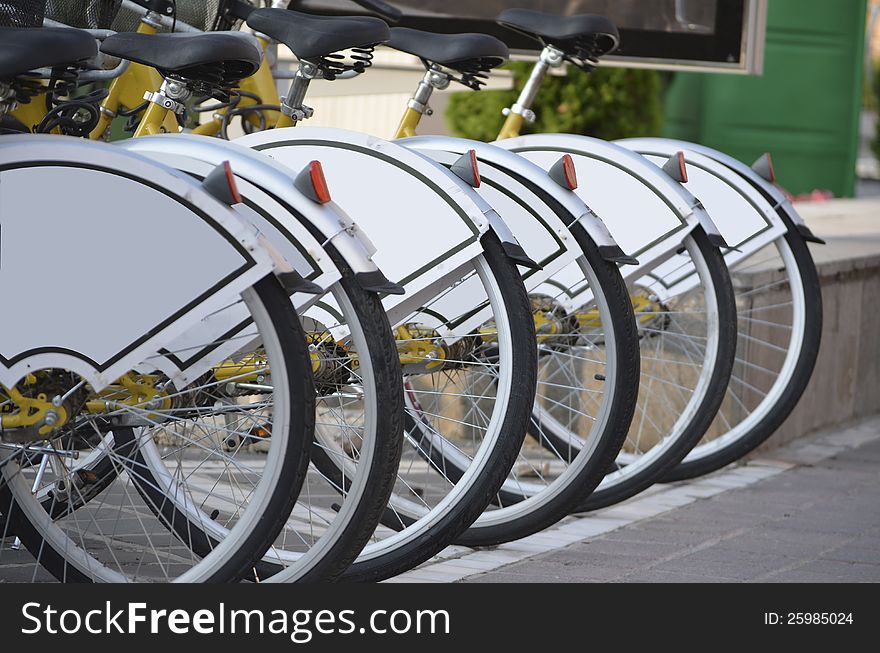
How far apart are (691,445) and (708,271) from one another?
1.53 ft

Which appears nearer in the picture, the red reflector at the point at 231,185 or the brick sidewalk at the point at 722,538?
the red reflector at the point at 231,185

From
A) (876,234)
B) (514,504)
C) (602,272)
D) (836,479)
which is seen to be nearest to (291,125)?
(602,272)

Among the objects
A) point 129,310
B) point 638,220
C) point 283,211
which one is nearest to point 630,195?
point 638,220

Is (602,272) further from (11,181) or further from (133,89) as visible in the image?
(11,181)

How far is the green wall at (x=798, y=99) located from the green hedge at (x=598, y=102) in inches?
Answer: 96.5

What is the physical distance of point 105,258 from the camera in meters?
2.42

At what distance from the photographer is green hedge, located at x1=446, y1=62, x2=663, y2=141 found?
29.3 ft

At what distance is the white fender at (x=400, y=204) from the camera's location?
10.3ft

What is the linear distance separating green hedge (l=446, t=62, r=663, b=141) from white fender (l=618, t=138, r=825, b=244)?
14.5 feet

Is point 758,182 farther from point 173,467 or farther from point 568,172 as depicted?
point 173,467

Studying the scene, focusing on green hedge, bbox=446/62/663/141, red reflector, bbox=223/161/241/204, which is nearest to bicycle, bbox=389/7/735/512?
red reflector, bbox=223/161/241/204

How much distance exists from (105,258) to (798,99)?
982 centimetres

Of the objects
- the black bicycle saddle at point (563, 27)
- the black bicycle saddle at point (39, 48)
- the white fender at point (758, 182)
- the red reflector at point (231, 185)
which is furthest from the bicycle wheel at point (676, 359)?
the black bicycle saddle at point (39, 48)

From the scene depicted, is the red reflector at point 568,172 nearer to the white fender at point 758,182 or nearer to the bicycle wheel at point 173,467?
the white fender at point 758,182
